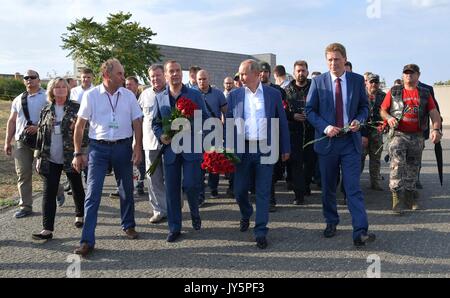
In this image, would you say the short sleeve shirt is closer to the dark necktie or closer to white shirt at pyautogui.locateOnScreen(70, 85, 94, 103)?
the dark necktie

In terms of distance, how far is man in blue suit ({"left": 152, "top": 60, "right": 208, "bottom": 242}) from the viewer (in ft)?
18.3

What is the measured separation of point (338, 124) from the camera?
5.48 meters

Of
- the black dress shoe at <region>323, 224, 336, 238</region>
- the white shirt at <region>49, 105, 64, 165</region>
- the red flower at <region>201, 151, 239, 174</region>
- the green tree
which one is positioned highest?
the green tree

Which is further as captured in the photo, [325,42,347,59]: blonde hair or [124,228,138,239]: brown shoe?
[124,228,138,239]: brown shoe

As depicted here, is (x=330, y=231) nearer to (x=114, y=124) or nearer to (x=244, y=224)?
(x=244, y=224)

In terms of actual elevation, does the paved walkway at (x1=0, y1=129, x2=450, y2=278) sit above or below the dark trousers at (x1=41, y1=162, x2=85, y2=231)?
below

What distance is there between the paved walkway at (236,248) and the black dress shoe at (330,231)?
0.08 metres

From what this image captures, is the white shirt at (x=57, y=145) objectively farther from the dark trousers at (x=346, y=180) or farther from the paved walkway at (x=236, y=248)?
the dark trousers at (x=346, y=180)

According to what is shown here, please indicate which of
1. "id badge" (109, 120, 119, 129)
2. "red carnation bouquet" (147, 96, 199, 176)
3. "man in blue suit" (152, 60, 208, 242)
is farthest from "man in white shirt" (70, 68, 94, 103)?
"red carnation bouquet" (147, 96, 199, 176)

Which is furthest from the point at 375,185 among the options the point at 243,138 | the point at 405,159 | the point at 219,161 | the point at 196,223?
the point at 219,161

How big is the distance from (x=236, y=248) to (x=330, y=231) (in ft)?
4.00

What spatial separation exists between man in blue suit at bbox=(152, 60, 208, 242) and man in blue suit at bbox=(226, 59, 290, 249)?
19.4 inches
